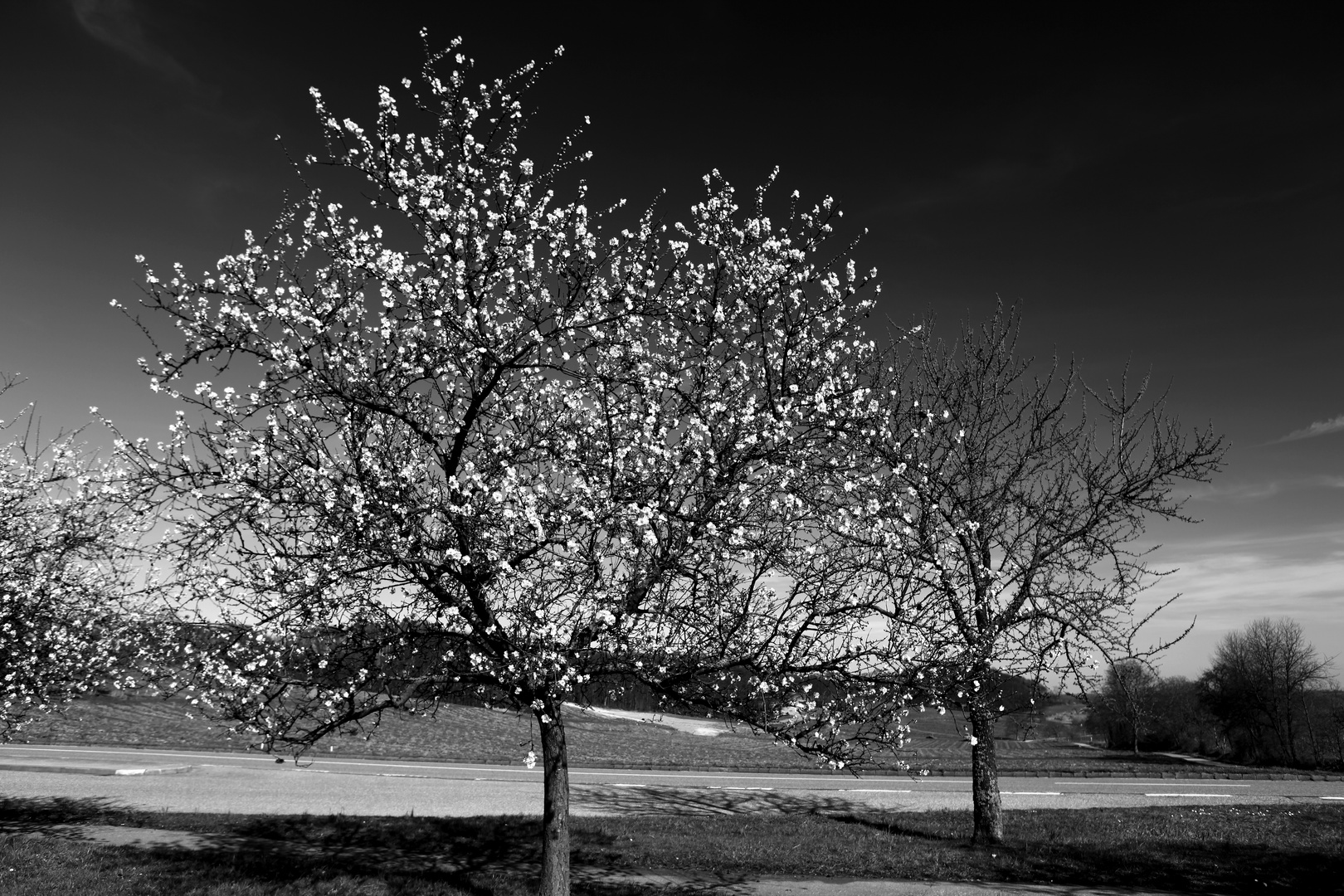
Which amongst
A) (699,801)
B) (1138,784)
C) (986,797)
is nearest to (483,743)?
(699,801)

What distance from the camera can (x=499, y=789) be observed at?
18.5m

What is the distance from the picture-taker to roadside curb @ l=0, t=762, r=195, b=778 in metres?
18.6

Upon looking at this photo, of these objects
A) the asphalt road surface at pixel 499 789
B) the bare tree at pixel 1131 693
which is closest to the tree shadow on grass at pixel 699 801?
the asphalt road surface at pixel 499 789

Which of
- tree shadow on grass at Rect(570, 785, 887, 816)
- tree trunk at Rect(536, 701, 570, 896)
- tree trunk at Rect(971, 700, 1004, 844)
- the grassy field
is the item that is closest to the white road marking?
the grassy field

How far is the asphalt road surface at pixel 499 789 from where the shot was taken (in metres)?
16.1

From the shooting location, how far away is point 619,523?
7.41m

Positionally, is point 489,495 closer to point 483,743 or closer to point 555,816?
point 555,816

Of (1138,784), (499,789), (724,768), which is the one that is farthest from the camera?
(724,768)

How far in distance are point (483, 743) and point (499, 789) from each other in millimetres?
10872

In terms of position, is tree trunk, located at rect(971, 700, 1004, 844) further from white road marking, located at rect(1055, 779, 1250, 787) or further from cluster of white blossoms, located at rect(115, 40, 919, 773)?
white road marking, located at rect(1055, 779, 1250, 787)

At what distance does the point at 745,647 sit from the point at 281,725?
16.8ft

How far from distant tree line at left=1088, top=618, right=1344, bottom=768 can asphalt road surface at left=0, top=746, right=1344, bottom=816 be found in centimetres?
1717

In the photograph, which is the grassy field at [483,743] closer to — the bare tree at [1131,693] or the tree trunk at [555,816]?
the bare tree at [1131,693]

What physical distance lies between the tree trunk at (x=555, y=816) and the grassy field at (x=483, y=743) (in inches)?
492
